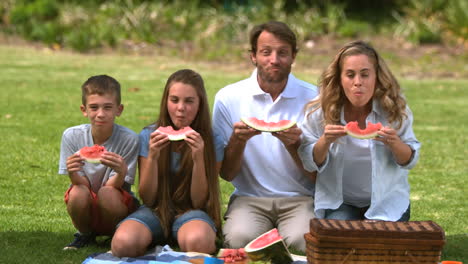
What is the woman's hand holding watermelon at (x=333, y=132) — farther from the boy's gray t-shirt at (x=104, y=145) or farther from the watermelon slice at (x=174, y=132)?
the boy's gray t-shirt at (x=104, y=145)

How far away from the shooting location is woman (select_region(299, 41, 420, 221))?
16.9ft

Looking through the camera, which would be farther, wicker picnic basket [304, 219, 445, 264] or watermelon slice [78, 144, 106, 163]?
watermelon slice [78, 144, 106, 163]

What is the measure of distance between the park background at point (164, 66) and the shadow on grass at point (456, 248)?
14 mm

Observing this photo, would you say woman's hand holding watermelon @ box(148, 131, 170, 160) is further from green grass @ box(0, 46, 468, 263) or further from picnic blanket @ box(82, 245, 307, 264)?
green grass @ box(0, 46, 468, 263)

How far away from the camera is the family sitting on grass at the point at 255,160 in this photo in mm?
5141

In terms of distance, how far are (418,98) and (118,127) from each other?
8.48 meters

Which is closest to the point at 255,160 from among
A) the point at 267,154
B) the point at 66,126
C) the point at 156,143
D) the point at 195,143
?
the point at 267,154

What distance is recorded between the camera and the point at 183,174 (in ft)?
17.7

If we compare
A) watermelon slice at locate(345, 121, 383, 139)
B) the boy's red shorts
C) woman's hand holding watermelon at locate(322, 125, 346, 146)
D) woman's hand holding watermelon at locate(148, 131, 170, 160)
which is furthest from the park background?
woman's hand holding watermelon at locate(322, 125, 346, 146)

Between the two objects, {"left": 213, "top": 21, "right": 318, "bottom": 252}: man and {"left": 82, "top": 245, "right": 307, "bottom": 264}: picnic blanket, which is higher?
{"left": 213, "top": 21, "right": 318, "bottom": 252}: man

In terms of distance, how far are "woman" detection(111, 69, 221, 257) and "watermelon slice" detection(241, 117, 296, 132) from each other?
32 cm

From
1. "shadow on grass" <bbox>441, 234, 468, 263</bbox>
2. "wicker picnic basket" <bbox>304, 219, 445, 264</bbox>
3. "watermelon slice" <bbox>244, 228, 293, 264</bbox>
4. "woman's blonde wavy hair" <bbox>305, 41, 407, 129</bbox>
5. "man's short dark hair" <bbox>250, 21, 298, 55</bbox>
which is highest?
"man's short dark hair" <bbox>250, 21, 298, 55</bbox>

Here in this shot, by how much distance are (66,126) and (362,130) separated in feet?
18.7

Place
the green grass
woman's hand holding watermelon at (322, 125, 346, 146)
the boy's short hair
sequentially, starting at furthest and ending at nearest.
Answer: the green grass → the boy's short hair → woman's hand holding watermelon at (322, 125, 346, 146)
